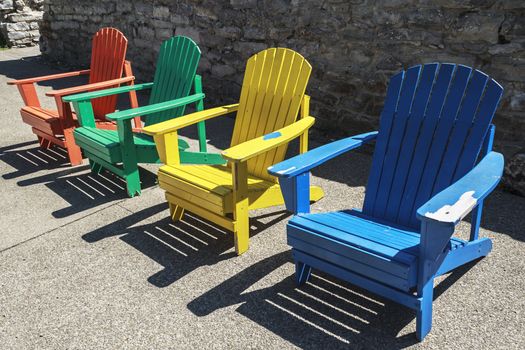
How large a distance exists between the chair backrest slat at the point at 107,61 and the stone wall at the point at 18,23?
19.8ft

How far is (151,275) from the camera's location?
2.45 m

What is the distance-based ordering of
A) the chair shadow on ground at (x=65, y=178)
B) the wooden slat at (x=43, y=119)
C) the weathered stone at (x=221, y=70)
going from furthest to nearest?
1. the weathered stone at (x=221, y=70)
2. the wooden slat at (x=43, y=119)
3. the chair shadow on ground at (x=65, y=178)

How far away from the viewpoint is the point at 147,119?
145 inches

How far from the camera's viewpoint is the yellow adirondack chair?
2439mm

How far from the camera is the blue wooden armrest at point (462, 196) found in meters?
1.56

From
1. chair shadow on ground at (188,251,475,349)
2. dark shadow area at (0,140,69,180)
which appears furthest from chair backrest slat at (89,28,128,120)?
chair shadow on ground at (188,251,475,349)

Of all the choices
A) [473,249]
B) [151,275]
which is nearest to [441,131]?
[473,249]

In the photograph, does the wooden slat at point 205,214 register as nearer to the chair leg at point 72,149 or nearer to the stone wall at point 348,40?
the chair leg at point 72,149

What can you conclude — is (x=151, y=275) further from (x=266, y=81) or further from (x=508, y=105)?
(x=508, y=105)

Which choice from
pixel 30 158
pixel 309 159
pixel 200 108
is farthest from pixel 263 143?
pixel 30 158

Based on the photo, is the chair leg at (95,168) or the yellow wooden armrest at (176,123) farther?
the chair leg at (95,168)

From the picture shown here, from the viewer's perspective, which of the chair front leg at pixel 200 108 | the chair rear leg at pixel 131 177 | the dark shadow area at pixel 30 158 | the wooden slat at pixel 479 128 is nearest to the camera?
the wooden slat at pixel 479 128

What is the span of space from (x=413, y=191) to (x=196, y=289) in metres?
1.21

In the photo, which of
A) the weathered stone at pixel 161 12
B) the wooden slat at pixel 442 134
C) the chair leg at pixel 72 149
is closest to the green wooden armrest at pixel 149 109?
the chair leg at pixel 72 149
